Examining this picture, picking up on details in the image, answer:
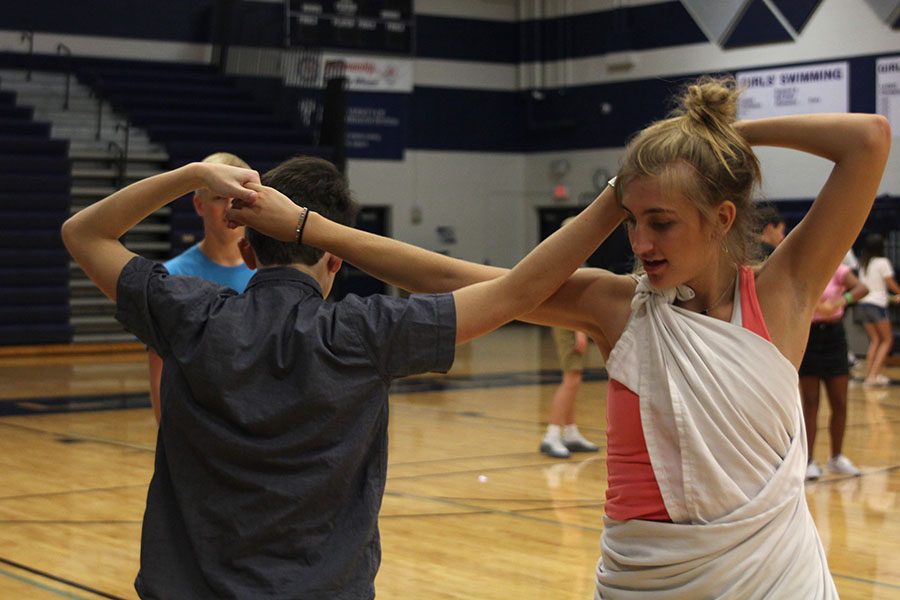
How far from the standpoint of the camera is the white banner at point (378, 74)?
20609 millimetres

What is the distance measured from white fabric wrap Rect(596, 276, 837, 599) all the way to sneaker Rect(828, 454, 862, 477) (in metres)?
5.83

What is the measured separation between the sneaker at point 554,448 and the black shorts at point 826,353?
172 centimetres

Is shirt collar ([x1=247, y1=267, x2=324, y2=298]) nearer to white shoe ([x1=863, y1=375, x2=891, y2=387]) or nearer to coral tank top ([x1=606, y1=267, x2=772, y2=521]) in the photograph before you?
coral tank top ([x1=606, y1=267, x2=772, y2=521])

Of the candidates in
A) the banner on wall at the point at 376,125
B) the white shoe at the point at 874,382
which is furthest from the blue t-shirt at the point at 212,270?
the banner on wall at the point at 376,125

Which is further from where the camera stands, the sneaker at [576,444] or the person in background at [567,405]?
the sneaker at [576,444]

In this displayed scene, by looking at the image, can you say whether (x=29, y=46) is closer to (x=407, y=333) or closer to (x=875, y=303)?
(x=875, y=303)

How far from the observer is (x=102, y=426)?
31.0 feet

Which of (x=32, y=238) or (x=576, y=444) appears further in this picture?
(x=32, y=238)

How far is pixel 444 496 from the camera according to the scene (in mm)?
6754

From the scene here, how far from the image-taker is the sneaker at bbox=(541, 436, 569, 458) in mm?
8211

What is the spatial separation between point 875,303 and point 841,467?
6.46m

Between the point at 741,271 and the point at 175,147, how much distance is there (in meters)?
15.0

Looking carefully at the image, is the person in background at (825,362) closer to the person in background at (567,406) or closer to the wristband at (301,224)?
the person in background at (567,406)

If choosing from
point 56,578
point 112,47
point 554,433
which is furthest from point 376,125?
point 56,578
